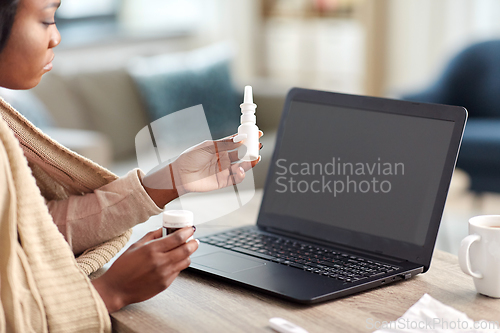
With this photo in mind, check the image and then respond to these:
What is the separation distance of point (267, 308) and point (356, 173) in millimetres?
317

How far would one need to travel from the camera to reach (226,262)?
85 centimetres

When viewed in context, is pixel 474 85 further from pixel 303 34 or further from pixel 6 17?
pixel 6 17

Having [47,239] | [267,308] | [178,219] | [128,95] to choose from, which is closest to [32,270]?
[47,239]

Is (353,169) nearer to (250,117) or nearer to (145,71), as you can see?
(250,117)

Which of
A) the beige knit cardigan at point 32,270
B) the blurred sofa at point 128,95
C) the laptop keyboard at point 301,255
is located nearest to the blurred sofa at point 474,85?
the blurred sofa at point 128,95

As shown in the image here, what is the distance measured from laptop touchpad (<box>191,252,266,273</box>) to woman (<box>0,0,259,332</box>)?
10cm

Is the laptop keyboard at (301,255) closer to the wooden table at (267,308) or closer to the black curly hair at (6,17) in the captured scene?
the wooden table at (267,308)

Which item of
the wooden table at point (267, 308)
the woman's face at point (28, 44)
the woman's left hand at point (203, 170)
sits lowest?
the wooden table at point (267, 308)

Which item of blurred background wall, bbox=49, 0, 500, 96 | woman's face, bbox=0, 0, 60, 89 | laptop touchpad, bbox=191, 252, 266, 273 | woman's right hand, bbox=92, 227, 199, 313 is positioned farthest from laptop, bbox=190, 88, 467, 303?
blurred background wall, bbox=49, 0, 500, 96

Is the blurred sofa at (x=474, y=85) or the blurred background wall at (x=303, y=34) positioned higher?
the blurred background wall at (x=303, y=34)

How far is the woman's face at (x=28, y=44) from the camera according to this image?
2.27ft

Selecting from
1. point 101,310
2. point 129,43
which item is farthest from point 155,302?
point 129,43

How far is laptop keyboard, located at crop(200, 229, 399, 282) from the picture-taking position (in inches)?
31.1

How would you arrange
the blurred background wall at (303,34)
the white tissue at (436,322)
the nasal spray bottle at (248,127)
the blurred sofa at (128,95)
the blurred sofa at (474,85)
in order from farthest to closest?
the blurred background wall at (303,34) → the blurred sofa at (474,85) → the blurred sofa at (128,95) → the nasal spray bottle at (248,127) → the white tissue at (436,322)
